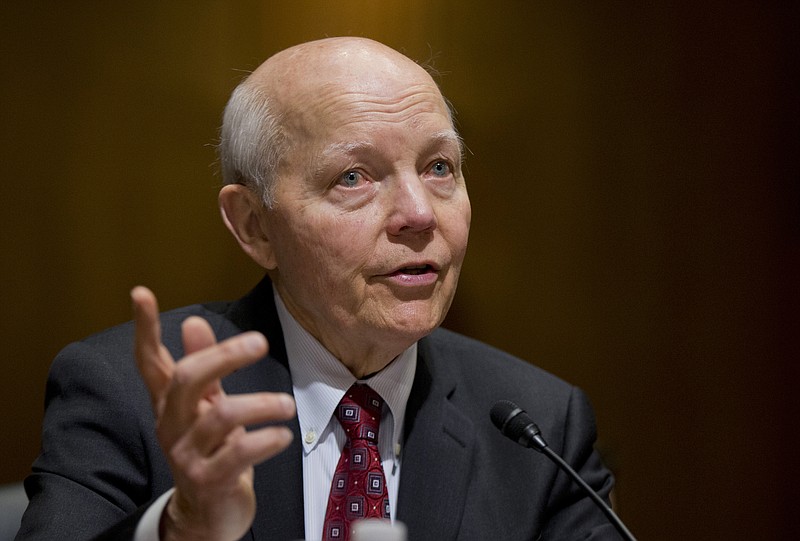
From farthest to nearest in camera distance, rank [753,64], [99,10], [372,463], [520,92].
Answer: [753,64] → [520,92] → [99,10] → [372,463]

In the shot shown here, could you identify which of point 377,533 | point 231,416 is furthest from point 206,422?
point 377,533

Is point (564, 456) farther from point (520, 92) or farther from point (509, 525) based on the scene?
point (520, 92)

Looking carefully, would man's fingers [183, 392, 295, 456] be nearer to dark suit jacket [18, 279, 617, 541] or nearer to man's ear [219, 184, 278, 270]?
dark suit jacket [18, 279, 617, 541]

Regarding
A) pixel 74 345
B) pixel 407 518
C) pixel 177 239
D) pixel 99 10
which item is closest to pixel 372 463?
pixel 407 518

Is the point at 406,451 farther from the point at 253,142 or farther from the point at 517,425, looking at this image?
the point at 253,142

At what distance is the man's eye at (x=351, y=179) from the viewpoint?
1.93 metres

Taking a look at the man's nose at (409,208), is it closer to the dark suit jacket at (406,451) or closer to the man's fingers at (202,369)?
the dark suit jacket at (406,451)

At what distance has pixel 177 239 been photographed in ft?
9.08

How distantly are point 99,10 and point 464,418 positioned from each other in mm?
1466

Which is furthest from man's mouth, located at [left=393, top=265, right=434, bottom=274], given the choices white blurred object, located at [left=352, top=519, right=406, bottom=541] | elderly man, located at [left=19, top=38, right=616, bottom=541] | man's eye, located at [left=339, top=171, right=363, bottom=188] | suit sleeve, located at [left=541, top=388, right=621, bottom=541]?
white blurred object, located at [left=352, top=519, right=406, bottom=541]

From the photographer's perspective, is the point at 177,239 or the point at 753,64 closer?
the point at 177,239

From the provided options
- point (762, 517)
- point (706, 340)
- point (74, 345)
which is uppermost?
point (74, 345)

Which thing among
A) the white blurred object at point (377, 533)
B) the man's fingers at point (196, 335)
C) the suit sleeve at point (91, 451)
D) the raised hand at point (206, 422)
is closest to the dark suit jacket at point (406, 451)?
the suit sleeve at point (91, 451)

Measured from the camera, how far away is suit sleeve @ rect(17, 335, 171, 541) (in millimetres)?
1746
